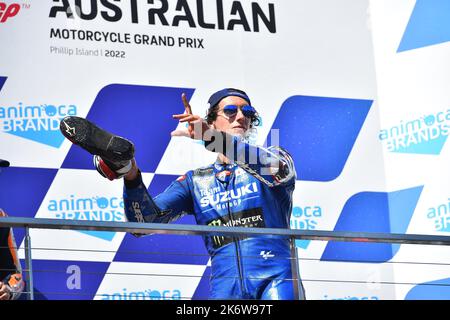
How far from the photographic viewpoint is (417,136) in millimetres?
6242

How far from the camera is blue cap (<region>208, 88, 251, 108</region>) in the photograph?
571 cm

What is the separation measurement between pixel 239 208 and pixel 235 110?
1.62 feet

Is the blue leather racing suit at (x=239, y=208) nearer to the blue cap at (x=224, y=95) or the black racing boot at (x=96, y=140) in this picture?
the blue cap at (x=224, y=95)

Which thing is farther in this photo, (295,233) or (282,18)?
(282,18)

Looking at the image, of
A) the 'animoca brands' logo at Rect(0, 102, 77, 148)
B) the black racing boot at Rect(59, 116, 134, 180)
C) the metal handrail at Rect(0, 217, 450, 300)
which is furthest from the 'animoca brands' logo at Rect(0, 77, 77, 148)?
the metal handrail at Rect(0, 217, 450, 300)

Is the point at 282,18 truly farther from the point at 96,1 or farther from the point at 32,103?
the point at 32,103

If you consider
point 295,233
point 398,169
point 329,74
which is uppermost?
point 329,74

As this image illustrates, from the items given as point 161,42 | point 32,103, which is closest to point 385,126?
point 161,42

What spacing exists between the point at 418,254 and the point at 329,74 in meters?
0.99

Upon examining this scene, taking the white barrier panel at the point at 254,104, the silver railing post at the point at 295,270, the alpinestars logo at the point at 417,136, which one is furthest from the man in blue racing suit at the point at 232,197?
the alpinestars logo at the point at 417,136

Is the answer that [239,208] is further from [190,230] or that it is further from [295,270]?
[190,230]

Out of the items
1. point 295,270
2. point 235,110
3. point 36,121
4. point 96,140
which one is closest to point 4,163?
point 36,121
